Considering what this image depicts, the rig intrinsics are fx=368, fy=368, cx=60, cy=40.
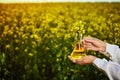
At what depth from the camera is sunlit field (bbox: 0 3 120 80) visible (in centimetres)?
185

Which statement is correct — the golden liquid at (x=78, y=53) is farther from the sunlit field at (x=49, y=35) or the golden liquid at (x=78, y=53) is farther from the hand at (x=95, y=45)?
the sunlit field at (x=49, y=35)

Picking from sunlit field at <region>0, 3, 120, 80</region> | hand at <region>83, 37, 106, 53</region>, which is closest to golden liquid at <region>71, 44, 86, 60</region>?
hand at <region>83, 37, 106, 53</region>

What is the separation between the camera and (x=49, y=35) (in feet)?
6.32

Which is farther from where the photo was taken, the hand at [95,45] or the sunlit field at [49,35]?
the sunlit field at [49,35]

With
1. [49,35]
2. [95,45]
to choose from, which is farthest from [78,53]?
[49,35]

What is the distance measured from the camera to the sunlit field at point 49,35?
1.85 meters

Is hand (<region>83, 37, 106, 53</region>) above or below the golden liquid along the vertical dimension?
above

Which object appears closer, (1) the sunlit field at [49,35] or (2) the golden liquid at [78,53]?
(2) the golden liquid at [78,53]

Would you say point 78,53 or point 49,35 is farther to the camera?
point 49,35

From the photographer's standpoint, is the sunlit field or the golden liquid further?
the sunlit field

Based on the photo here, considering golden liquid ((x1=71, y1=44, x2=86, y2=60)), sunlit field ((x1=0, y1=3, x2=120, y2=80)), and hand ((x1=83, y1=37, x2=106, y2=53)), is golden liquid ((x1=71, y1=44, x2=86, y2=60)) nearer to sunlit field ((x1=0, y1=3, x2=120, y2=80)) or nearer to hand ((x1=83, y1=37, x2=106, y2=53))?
hand ((x1=83, y1=37, x2=106, y2=53))

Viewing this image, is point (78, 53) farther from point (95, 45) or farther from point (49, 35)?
point (49, 35)

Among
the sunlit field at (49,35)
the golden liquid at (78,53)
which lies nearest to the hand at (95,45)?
the golden liquid at (78,53)

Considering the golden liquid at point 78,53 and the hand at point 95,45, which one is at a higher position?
the hand at point 95,45
